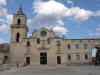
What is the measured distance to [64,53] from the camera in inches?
1882

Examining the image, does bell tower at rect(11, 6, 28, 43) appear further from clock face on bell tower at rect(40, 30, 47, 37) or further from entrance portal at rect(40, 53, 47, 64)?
entrance portal at rect(40, 53, 47, 64)

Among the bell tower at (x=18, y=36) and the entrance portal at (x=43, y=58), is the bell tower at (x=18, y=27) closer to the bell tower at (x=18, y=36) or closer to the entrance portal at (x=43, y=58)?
the bell tower at (x=18, y=36)

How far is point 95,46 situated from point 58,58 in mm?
11488

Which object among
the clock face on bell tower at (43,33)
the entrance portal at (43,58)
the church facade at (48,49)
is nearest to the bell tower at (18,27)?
the church facade at (48,49)

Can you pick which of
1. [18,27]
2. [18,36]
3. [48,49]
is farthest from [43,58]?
[18,27]

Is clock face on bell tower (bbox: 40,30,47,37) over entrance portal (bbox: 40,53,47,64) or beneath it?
over

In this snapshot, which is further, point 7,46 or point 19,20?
point 7,46

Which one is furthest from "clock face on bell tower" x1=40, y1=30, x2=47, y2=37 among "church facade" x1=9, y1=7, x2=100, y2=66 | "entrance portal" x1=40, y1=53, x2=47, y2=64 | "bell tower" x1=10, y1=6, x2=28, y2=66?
"entrance portal" x1=40, y1=53, x2=47, y2=64

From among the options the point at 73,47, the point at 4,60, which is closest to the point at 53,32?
the point at 73,47

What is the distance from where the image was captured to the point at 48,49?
156 ft

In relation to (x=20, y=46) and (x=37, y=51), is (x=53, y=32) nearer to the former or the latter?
(x=37, y=51)

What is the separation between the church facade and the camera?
47250 mm

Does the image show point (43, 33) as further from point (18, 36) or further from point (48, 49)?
point (18, 36)

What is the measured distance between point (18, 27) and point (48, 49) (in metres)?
11.3
